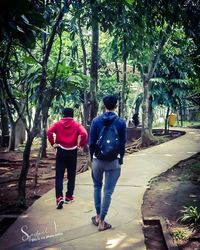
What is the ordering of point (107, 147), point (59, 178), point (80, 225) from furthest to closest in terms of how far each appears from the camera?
point (59, 178) < point (80, 225) < point (107, 147)

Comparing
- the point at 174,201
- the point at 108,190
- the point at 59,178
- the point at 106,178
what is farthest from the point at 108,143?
the point at 174,201

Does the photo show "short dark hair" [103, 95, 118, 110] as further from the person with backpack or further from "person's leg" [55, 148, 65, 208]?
"person's leg" [55, 148, 65, 208]

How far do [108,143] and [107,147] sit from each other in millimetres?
56

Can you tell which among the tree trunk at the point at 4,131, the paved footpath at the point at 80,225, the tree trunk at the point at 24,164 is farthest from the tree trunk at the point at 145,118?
the tree trunk at the point at 24,164

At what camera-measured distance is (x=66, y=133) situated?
621cm

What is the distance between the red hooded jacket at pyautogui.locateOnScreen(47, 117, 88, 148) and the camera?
243 inches

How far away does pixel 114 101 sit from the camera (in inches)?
197

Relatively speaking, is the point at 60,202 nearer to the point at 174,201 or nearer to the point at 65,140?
the point at 65,140

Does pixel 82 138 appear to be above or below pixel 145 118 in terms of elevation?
below

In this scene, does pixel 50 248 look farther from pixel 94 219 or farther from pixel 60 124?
pixel 60 124

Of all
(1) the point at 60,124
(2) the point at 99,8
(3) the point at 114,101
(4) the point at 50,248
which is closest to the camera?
(4) the point at 50,248

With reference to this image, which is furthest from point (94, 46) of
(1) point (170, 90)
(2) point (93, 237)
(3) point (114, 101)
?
(1) point (170, 90)

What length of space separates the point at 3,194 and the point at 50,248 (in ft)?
13.7

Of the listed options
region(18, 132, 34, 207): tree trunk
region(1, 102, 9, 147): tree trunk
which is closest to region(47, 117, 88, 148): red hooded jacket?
region(18, 132, 34, 207): tree trunk
